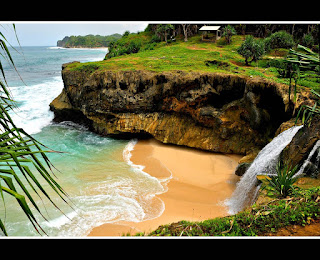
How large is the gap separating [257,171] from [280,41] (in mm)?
12563

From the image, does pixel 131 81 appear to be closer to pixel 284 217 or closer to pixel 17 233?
pixel 17 233

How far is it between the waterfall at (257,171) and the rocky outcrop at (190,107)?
5.47 ft

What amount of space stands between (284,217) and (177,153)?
8.30 metres

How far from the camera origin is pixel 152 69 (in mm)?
13531

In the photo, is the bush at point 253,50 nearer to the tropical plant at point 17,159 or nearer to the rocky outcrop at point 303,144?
the rocky outcrop at point 303,144

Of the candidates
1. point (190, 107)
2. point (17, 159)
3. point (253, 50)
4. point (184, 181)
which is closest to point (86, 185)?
point (184, 181)

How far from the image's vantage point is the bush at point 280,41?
16531 mm

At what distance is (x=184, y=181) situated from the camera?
1003cm

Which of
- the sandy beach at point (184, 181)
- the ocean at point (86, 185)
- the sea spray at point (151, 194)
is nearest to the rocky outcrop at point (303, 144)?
the sandy beach at point (184, 181)

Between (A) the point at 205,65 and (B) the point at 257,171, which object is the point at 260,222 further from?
(A) the point at 205,65

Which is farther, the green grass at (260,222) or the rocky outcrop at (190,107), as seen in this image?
the rocky outcrop at (190,107)

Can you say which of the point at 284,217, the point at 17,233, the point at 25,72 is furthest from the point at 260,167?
the point at 25,72

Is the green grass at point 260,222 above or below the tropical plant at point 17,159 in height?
below

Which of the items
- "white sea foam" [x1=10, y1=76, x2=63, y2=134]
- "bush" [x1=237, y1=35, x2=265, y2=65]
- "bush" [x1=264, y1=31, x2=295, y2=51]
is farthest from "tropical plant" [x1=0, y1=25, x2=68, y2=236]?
"bush" [x1=264, y1=31, x2=295, y2=51]
